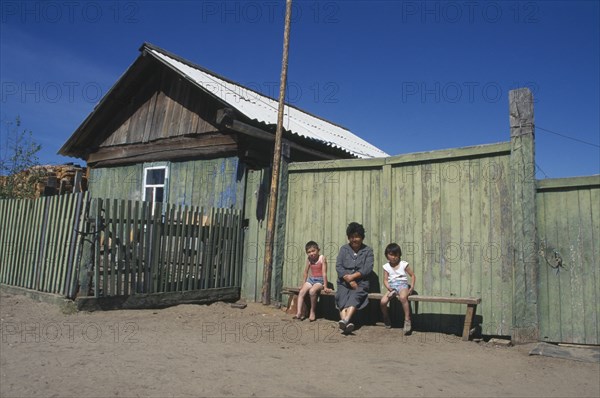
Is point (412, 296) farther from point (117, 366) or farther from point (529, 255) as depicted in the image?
point (117, 366)

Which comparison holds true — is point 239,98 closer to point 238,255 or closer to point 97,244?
point 238,255

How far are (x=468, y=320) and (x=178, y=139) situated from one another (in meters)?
7.29

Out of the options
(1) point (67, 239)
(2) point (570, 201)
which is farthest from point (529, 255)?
(1) point (67, 239)

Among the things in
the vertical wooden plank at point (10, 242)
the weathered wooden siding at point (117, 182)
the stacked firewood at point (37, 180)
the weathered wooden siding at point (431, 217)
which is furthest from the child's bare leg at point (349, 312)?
the stacked firewood at point (37, 180)

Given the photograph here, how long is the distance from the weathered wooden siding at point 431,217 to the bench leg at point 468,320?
9.8 inches

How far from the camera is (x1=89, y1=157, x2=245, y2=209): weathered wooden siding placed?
8946 millimetres

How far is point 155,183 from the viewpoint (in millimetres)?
10695

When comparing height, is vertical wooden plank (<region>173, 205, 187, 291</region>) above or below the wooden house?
below

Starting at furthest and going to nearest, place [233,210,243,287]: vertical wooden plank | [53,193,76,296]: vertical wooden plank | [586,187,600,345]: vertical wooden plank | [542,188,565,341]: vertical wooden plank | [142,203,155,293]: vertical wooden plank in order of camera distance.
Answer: [233,210,243,287]: vertical wooden plank, [142,203,155,293]: vertical wooden plank, [53,193,76,296]: vertical wooden plank, [542,188,565,341]: vertical wooden plank, [586,187,600,345]: vertical wooden plank

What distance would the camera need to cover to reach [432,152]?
6246 mm

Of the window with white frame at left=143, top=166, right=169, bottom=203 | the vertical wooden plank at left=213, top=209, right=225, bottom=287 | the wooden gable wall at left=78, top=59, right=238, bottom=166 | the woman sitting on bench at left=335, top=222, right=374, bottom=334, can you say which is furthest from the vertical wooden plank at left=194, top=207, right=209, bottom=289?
the window with white frame at left=143, top=166, right=169, bottom=203

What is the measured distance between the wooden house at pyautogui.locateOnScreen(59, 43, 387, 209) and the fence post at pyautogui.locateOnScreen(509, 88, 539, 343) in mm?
3597

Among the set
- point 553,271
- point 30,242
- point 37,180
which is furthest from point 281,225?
point 37,180

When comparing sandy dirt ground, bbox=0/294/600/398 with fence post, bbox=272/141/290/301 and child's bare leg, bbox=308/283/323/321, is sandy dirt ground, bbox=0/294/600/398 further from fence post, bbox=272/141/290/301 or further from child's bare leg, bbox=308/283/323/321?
fence post, bbox=272/141/290/301
